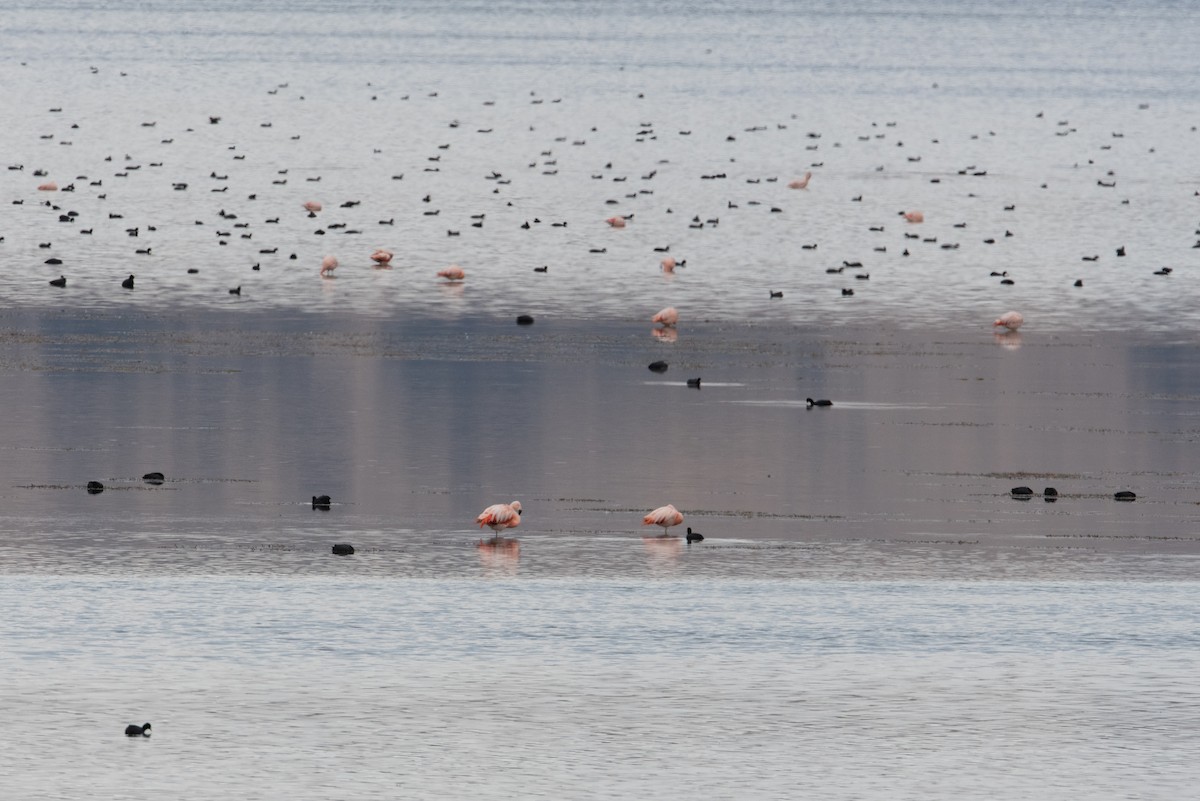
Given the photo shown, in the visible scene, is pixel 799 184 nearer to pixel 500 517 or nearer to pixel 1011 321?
pixel 1011 321

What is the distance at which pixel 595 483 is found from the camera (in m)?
18.0

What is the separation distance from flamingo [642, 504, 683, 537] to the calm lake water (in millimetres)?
182

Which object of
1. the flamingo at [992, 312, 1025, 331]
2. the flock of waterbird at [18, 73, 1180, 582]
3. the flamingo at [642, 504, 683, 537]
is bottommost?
the flamingo at [642, 504, 683, 537]

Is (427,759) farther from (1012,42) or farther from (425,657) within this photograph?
(1012,42)

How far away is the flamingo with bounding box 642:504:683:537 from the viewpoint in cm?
1622

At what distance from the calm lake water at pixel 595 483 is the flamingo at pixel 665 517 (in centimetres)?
18

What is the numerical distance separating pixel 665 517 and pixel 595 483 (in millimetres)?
1886

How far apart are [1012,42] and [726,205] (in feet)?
284

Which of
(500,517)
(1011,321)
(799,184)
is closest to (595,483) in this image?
(500,517)

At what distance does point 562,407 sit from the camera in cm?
2194

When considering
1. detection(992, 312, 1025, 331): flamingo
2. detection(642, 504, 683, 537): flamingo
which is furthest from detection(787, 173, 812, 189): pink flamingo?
detection(642, 504, 683, 537): flamingo

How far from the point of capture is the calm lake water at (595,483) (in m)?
11.2

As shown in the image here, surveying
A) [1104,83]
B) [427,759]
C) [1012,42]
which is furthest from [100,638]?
[1012,42]

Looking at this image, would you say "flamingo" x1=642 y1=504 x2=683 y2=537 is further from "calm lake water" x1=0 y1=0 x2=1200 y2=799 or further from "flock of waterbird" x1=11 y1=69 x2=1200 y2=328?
"flock of waterbird" x1=11 y1=69 x2=1200 y2=328
